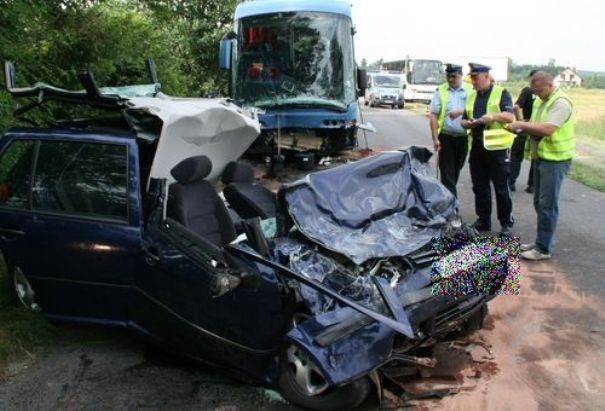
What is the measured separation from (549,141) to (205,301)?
4028 millimetres

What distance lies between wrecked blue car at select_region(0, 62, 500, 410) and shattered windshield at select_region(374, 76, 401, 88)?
2808 cm

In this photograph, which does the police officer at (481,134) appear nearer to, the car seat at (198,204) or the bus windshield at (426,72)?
the car seat at (198,204)

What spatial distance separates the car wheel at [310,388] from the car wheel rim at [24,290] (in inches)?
82.0

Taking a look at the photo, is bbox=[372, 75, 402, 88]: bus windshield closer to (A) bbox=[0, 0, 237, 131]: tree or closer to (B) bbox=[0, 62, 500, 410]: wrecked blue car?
(A) bbox=[0, 0, 237, 131]: tree

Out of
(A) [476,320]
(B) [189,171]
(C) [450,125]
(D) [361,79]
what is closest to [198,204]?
(B) [189,171]

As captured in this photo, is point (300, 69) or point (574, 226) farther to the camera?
point (300, 69)

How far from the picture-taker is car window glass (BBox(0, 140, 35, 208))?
4.29m

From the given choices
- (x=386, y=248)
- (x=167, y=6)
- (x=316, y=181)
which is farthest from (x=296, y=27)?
(x=386, y=248)

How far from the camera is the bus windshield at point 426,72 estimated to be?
34062 mm

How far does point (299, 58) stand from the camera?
34.1 feet

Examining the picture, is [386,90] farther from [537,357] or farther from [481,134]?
[537,357]

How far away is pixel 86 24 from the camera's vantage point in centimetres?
859

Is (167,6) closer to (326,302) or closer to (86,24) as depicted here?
(86,24)

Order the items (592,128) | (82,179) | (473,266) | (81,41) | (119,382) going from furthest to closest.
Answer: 1. (592,128)
2. (81,41)
3. (82,179)
4. (119,382)
5. (473,266)
